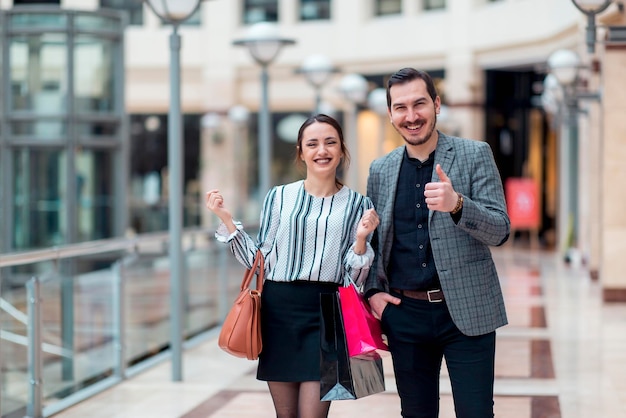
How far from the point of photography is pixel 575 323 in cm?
1078

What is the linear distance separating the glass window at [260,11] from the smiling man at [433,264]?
26837 millimetres

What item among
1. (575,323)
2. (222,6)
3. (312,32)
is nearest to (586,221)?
(575,323)

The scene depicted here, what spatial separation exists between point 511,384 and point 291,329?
12.3ft

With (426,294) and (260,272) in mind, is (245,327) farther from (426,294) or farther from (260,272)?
(426,294)

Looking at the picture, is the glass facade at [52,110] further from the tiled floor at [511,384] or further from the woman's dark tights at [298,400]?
the woman's dark tights at [298,400]

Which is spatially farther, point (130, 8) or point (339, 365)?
point (130, 8)

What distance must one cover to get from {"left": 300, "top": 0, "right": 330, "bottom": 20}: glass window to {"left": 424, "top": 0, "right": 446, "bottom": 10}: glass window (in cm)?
305

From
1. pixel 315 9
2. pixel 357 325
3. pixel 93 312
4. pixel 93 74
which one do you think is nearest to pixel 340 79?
pixel 315 9

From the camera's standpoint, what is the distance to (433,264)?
3.70 m

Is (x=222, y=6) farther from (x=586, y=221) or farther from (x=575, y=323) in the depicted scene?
(x=575, y=323)

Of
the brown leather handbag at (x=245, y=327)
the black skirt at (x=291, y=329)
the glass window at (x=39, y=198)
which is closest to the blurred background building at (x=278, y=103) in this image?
the glass window at (x=39, y=198)

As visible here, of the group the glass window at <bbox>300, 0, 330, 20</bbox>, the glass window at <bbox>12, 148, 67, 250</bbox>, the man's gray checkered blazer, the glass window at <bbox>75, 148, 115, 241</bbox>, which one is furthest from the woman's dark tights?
the glass window at <bbox>300, 0, 330, 20</bbox>

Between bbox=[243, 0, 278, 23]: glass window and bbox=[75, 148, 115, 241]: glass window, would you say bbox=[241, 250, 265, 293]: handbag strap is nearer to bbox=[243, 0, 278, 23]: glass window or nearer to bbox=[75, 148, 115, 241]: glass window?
bbox=[75, 148, 115, 241]: glass window

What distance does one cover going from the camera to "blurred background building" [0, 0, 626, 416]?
14.2m
